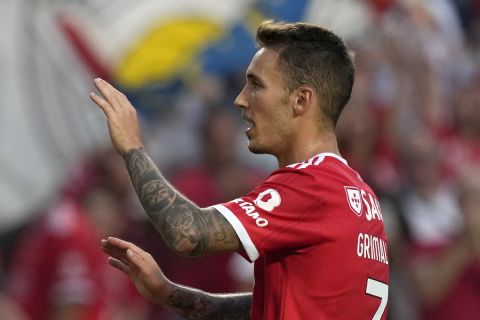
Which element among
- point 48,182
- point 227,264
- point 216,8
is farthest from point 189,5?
point 227,264

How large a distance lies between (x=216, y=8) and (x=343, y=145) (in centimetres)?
188

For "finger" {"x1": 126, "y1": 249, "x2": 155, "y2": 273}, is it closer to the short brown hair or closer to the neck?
the neck

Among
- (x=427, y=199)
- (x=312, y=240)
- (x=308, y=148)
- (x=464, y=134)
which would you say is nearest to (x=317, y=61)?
(x=308, y=148)

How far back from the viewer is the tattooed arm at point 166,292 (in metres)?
4.50

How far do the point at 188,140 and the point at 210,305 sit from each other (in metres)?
4.43

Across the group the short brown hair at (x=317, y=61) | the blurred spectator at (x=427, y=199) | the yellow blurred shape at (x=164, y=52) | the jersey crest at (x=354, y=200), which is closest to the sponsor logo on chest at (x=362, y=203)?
the jersey crest at (x=354, y=200)

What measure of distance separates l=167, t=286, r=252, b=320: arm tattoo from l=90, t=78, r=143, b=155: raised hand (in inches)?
27.8

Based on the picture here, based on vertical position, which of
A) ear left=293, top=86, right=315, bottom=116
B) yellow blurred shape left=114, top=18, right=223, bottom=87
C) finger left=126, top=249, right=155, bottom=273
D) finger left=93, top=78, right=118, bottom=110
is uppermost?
finger left=93, top=78, right=118, bottom=110

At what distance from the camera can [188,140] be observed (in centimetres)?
936

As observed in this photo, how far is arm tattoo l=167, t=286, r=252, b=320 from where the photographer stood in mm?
4887

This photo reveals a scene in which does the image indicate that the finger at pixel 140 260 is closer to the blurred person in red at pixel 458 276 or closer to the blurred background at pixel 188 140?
the blurred background at pixel 188 140

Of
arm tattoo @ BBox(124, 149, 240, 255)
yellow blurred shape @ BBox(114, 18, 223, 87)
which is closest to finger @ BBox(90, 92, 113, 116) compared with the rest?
arm tattoo @ BBox(124, 149, 240, 255)

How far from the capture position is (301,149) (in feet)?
15.0

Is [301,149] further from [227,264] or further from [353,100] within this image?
[353,100]
